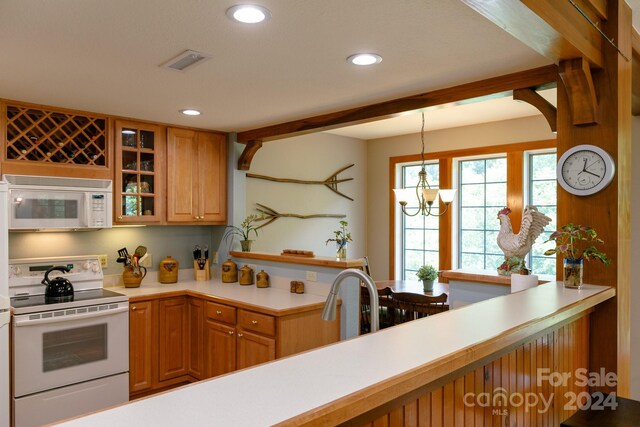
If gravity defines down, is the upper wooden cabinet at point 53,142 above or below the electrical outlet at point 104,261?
above

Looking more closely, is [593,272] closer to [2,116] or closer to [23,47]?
[23,47]

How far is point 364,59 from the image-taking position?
2.46 metres

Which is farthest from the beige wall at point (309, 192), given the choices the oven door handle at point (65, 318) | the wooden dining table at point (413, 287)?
the oven door handle at point (65, 318)

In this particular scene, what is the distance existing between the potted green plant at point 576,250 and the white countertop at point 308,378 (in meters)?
0.74

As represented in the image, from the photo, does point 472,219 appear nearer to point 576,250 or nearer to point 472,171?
point 472,171

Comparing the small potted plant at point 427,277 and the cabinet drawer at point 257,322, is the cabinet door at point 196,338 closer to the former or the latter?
the cabinet drawer at point 257,322

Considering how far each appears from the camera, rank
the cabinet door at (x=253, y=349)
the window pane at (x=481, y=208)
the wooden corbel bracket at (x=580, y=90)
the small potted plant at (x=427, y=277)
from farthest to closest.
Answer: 1. the window pane at (x=481, y=208)
2. the small potted plant at (x=427, y=277)
3. the cabinet door at (x=253, y=349)
4. the wooden corbel bracket at (x=580, y=90)

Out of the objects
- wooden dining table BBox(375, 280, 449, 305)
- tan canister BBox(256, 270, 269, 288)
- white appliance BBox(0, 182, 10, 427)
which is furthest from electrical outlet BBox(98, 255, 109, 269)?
wooden dining table BBox(375, 280, 449, 305)

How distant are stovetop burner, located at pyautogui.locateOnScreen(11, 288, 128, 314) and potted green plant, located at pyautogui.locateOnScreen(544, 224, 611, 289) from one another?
2.95 metres

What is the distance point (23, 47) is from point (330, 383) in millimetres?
2310

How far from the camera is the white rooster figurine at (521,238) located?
2545 millimetres

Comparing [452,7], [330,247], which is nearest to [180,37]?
[452,7]

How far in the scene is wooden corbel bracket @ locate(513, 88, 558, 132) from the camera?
8.41 feet

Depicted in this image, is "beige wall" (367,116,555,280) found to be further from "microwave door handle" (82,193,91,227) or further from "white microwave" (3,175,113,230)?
"microwave door handle" (82,193,91,227)
